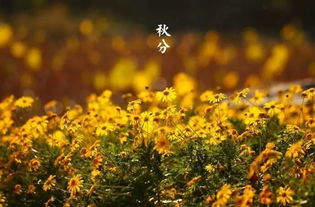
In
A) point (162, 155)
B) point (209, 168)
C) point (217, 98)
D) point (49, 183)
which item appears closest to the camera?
point (209, 168)

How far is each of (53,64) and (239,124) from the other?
8.07m

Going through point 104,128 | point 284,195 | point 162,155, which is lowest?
point 284,195

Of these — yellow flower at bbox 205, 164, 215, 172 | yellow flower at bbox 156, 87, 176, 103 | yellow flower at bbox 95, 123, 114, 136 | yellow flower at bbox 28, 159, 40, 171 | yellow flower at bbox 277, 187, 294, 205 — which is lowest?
yellow flower at bbox 277, 187, 294, 205

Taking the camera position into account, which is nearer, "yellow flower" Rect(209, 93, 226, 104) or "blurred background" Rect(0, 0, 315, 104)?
"yellow flower" Rect(209, 93, 226, 104)

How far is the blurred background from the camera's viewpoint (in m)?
11.8

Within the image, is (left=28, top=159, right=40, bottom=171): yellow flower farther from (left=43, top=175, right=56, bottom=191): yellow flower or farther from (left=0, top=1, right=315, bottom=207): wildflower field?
(left=43, top=175, right=56, bottom=191): yellow flower

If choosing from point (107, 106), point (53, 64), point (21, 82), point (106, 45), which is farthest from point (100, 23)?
point (107, 106)

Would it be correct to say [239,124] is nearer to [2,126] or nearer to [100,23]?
[2,126]

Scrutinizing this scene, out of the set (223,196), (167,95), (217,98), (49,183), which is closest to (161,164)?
(167,95)

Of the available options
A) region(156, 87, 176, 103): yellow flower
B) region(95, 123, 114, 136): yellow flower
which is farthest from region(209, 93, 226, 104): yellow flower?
region(95, 123, 114, 136): yellow flower

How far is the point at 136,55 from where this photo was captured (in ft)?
48.0

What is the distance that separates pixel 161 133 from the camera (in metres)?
4.46

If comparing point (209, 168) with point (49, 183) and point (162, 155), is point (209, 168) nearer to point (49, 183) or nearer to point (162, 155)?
point (162, 155)

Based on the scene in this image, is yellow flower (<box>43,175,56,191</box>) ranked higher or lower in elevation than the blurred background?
lower
